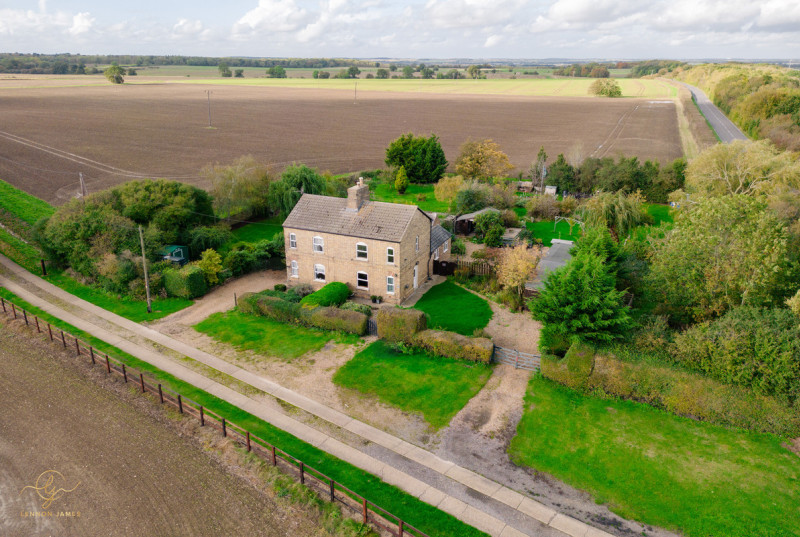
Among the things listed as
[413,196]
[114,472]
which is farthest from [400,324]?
[413,196]

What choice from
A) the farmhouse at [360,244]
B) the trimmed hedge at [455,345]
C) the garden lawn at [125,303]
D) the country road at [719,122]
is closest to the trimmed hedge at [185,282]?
the garden lawn at [125,303]

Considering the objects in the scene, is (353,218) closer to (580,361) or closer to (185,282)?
(185,282)

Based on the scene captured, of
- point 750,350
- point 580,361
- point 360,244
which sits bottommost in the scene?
point 580,361

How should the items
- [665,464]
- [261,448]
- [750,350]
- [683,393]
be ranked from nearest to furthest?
[665,464] → [261,448] → [750,350] → [683,393]

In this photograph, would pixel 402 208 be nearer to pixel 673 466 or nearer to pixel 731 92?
pixel 673 466

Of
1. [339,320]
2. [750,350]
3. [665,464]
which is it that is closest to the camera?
[665,464]

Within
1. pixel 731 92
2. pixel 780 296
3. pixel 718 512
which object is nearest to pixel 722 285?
pixel 780 296

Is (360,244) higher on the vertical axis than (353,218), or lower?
lower
